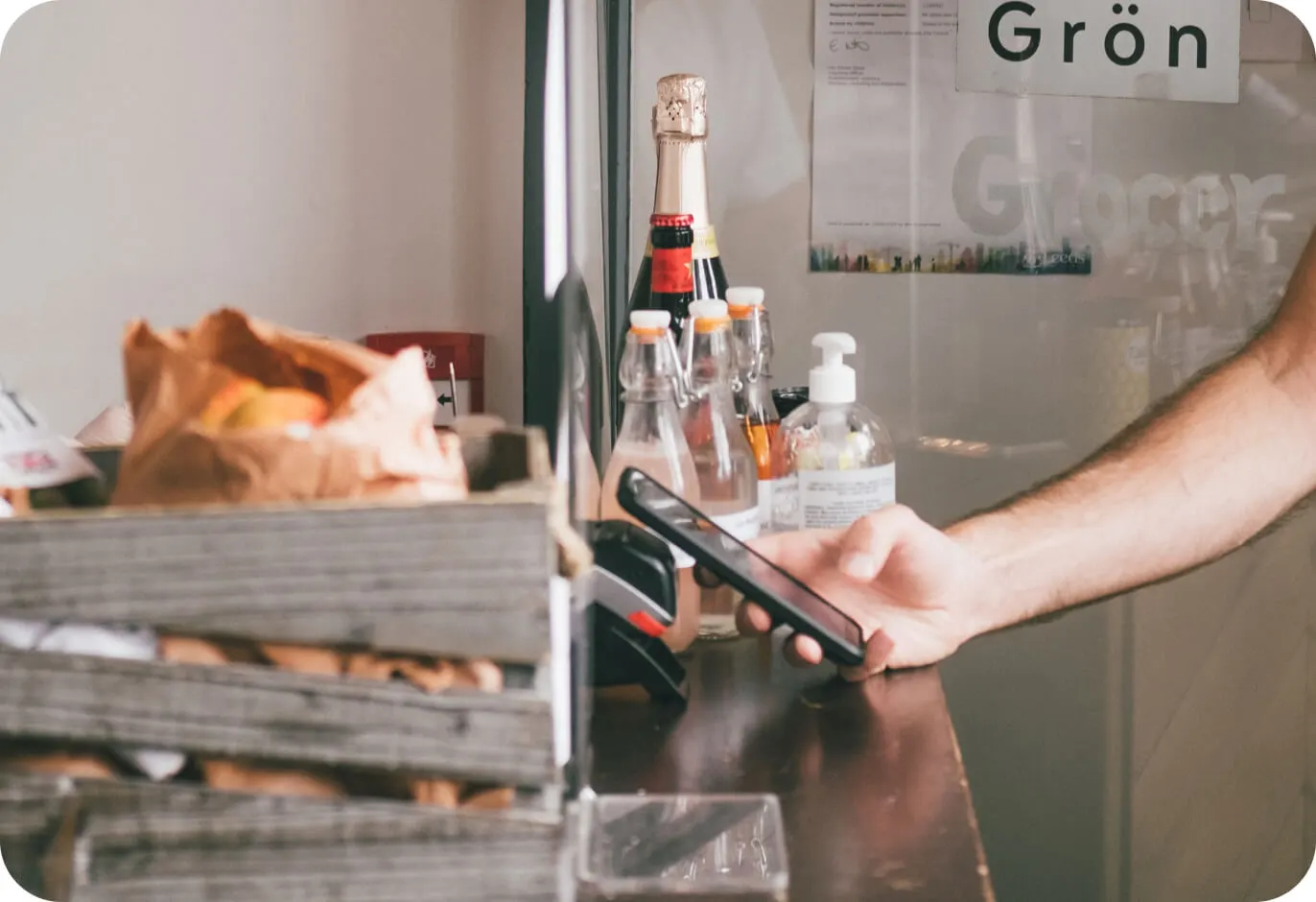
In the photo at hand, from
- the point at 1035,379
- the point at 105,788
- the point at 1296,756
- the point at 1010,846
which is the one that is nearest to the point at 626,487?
the point at 105,788

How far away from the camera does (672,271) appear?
907 mm

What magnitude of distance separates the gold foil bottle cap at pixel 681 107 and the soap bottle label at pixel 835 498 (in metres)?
0.28

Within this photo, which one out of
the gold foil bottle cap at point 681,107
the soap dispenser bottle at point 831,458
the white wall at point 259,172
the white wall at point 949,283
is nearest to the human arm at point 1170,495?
the white wall at point 949,283

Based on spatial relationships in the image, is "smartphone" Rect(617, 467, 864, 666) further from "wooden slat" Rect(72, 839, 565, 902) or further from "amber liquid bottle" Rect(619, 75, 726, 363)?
"wooden slat" Rect(72, 839, 565, 902)

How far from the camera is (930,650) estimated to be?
2.68ft

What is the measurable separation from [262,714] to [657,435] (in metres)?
0.44

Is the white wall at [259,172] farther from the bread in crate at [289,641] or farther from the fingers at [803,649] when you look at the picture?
the fingers at [803,649]

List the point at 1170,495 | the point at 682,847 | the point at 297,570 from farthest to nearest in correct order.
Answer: the point at 1170,495, the point at 682,847, the point at 297,570

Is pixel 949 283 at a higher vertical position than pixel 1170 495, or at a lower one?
higher

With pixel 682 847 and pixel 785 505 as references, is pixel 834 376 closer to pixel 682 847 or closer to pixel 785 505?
pixel 785 505

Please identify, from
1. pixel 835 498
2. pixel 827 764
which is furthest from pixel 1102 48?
pixel 827 764

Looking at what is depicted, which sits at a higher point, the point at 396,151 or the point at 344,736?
the point at 396,151

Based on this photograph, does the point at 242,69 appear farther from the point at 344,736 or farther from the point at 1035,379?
the point at 1035,379

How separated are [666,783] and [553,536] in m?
0.26
